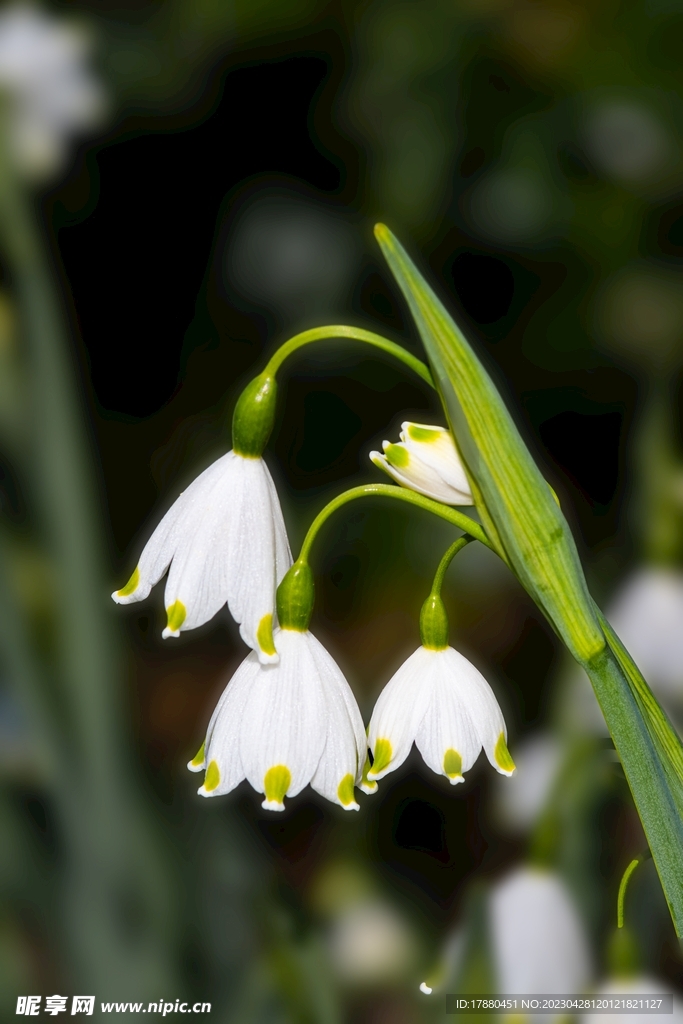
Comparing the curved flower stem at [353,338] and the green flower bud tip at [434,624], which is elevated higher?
the curved flower stem at [353,338]

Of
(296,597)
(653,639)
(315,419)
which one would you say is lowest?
(653,639)

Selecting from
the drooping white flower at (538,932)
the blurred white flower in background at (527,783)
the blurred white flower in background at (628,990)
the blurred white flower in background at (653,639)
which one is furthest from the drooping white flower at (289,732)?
the blurred white flower in background at (527,783)

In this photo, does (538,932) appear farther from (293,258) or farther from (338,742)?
(293,258)

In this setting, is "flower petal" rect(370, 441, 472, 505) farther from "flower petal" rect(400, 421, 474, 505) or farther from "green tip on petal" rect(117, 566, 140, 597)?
"green tip on petal" rect(117, 566, 140, 597)

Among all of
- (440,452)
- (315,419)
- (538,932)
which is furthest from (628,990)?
(315,419)

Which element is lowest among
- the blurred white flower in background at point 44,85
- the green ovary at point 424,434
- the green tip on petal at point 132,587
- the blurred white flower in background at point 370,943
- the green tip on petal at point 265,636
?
the blurred white flower in background at point 370,943

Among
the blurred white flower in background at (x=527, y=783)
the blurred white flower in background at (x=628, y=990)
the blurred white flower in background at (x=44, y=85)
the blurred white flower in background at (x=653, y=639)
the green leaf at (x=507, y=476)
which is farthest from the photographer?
the blurred white flower in background at (x=44, y=85)

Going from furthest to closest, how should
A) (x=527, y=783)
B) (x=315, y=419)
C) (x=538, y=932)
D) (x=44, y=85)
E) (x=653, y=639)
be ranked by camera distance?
(x=44, y=85), (x=315, y=419), (x=527, y=783), (x=653, y=639), (x=538, y=932)

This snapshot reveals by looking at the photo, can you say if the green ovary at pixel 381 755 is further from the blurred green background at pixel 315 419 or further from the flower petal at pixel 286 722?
the blurred green background at pixel 315 419

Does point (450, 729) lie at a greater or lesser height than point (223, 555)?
lesser
